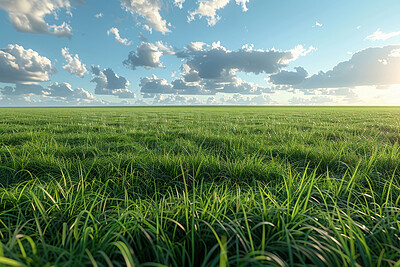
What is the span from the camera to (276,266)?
1010 mm

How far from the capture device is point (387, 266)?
1.12m

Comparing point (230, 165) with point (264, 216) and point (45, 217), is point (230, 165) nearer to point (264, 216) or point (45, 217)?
point (264, 216)

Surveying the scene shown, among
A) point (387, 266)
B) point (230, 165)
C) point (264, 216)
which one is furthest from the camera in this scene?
point (230, 165)

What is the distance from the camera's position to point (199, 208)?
4.86 ft

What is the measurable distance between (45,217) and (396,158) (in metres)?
4.72

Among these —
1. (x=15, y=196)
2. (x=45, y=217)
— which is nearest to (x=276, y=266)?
(x=45, y=217)

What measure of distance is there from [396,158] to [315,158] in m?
1.14

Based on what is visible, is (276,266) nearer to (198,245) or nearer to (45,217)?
(198,245)

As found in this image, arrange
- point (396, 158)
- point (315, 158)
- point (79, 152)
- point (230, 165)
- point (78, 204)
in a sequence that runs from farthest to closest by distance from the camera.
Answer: point (79, 152)
point (315, 158)
point (396, 158)
point (230, 165)
point (78, 204)

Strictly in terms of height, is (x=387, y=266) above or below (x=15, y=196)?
below

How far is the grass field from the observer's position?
1.12 m

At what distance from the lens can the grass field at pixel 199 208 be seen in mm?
1125

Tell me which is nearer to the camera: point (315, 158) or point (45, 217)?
point (45, 217)

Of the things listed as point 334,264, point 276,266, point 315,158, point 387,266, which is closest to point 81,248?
point 276,266
